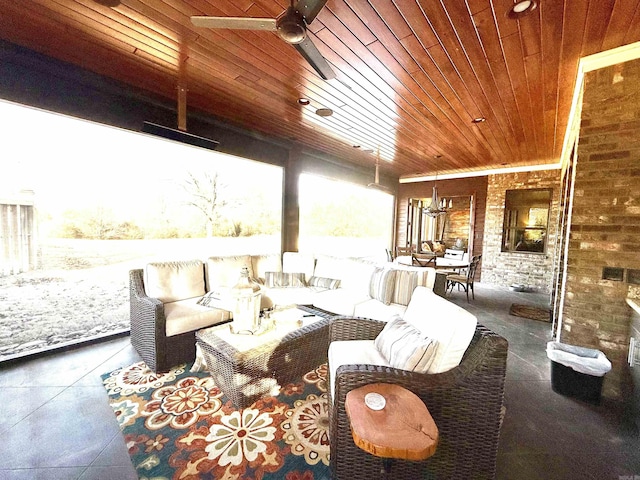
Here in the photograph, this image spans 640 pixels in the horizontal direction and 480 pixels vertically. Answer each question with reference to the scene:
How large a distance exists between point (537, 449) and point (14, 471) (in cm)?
313

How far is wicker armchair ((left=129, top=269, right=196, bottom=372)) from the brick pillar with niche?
3.71 metres

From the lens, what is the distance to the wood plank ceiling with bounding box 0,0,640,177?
1716 millimetres

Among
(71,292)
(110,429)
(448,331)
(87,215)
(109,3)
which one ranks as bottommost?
(110,429)

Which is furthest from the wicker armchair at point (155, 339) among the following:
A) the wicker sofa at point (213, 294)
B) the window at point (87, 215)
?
the window at point (87, 215)

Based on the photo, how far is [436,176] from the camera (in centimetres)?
726

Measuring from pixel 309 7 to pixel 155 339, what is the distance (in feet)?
8.96

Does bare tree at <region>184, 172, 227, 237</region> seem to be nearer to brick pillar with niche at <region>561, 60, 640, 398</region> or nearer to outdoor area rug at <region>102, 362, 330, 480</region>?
outdoor area rug at <region>102, 362, 330, 480</region>

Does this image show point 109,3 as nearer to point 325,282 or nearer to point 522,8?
point 522,8

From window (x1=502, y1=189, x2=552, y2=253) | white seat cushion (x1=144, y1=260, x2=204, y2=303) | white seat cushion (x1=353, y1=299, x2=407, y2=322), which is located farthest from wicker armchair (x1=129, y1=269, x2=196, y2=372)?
window (x1=502, y1=189, x2=552, y2=253)

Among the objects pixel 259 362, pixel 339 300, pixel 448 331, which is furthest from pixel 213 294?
pixel 448 331

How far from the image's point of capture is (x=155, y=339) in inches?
94.8

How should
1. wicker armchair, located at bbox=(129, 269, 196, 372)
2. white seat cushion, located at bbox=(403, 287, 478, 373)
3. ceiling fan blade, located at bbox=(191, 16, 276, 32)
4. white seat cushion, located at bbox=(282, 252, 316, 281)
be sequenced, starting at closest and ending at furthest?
ceiling fan blade, located at bbox=(191, 16, 276, 32) < white seat cushion, located at bbox=(403, 287, 478, 373) < wicker armchair, located at bbox=(129, 269, 196, 372) < white seat cushion, located at bbox=(282, 252, 316, 281)

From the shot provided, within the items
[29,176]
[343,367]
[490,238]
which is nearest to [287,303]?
[343,367]

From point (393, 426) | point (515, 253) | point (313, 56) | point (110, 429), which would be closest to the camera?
point (393, 426)
